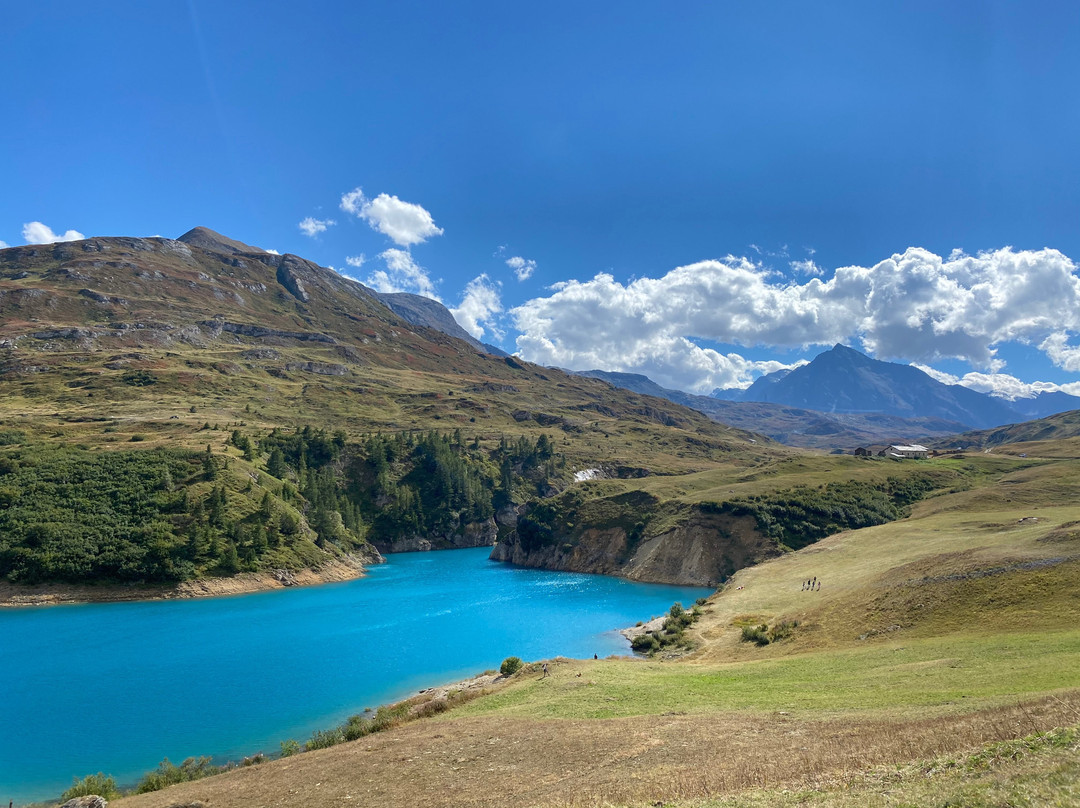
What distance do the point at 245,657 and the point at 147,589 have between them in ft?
120

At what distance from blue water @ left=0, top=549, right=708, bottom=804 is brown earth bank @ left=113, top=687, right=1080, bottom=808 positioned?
1314cm

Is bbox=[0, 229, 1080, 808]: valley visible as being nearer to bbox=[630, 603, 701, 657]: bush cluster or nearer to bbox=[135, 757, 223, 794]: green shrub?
bbox=[630, 603, 701, 657]: bush cluster

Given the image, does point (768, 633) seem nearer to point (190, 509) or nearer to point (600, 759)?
point (600, 759)

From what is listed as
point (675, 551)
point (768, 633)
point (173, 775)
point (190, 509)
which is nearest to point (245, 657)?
point (173, 775)

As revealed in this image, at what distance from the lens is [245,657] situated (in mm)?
56969

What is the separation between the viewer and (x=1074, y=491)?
82000 mm

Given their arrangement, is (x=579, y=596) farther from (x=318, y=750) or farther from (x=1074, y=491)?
(x=1074, y=491)

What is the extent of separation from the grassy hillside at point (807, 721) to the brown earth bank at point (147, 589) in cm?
6566

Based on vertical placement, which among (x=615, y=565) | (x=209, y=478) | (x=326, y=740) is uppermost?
(x=209, y=478)

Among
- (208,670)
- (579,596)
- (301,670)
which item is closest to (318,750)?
(301,670)

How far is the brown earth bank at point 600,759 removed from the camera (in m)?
16.1

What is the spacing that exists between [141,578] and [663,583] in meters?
79.9

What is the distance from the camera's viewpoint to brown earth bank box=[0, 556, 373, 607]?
76.8 m

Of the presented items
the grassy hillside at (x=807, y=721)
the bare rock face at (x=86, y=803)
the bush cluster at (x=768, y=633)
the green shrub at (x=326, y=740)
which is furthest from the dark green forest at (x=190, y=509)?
the bush cluster at (x=768, y=633)
